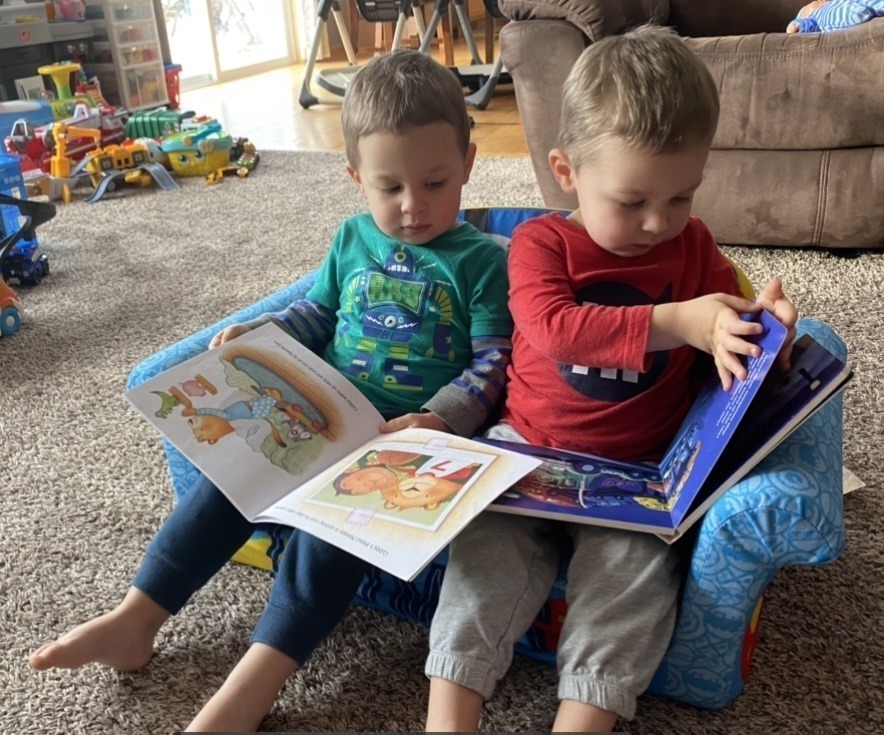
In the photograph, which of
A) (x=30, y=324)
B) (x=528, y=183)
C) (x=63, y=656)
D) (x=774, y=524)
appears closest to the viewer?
(x=774, y=524)

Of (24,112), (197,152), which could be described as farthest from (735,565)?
(24,112)

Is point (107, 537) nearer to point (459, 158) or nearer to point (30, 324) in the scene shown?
point (459, 158)

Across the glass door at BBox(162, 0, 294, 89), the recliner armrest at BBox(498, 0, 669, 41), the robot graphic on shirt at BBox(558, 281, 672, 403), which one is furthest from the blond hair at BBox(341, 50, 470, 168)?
the glass door at BBox(162, 0, 294, 89)

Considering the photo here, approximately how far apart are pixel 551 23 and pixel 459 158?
105 centimetres

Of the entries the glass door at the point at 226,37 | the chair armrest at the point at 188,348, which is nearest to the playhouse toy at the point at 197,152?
the glass door at the point at 226,37

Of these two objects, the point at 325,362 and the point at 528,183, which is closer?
the point at 325,362

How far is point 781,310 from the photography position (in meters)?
0.73

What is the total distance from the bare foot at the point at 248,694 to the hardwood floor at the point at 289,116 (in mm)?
2215

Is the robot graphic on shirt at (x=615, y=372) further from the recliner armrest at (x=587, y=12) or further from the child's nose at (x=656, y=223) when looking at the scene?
the recliner armrest at (x=587, y=12)

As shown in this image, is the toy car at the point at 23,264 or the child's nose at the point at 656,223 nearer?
the child's nose at the point at 656,223

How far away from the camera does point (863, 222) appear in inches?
70.1

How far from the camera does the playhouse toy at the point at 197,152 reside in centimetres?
274

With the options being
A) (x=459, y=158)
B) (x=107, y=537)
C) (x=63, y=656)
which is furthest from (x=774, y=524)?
(x=107, y=537)

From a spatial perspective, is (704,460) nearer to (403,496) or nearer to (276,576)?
(403,496)
